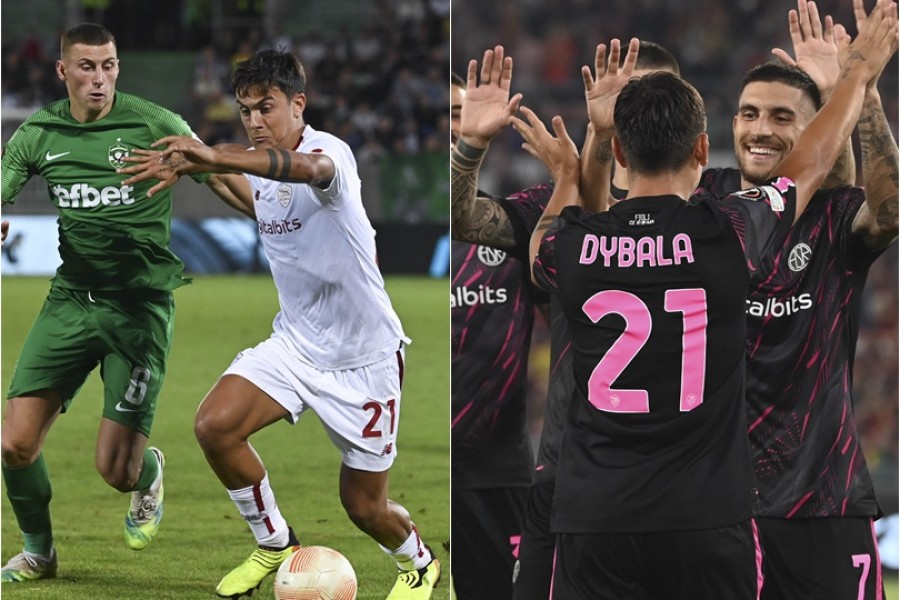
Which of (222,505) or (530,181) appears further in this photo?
(530,181)

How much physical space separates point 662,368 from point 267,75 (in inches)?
72.3

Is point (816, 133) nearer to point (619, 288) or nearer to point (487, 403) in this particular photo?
point (619, 288)

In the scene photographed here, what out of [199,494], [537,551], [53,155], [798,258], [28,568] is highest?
[53,155]

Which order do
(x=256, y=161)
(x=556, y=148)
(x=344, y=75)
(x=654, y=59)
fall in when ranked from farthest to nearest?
(x=344, y=75) → (x=654, y=59) → (x=256, y=161) → (x=556, y=148)

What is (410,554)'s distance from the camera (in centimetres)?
420

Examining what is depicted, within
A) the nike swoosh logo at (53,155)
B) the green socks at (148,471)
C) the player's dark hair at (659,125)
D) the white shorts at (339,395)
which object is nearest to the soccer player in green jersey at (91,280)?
the nike swoosh logo at (53,155)

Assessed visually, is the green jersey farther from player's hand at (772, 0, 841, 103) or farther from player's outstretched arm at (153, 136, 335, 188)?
player's hand at (772, 0, 841, 103)

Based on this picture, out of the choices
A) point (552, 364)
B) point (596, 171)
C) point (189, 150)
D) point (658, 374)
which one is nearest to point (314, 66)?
point (552, 364)

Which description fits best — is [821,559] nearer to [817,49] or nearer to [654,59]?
[817,49]

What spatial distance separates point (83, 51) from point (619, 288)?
244 cm

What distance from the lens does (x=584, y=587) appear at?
8.37 feet

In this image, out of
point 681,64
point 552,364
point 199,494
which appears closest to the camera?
point 552,364

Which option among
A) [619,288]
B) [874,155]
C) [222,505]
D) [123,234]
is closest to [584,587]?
[619,288]

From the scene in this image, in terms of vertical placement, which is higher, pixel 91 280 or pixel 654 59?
pixel 654 59
